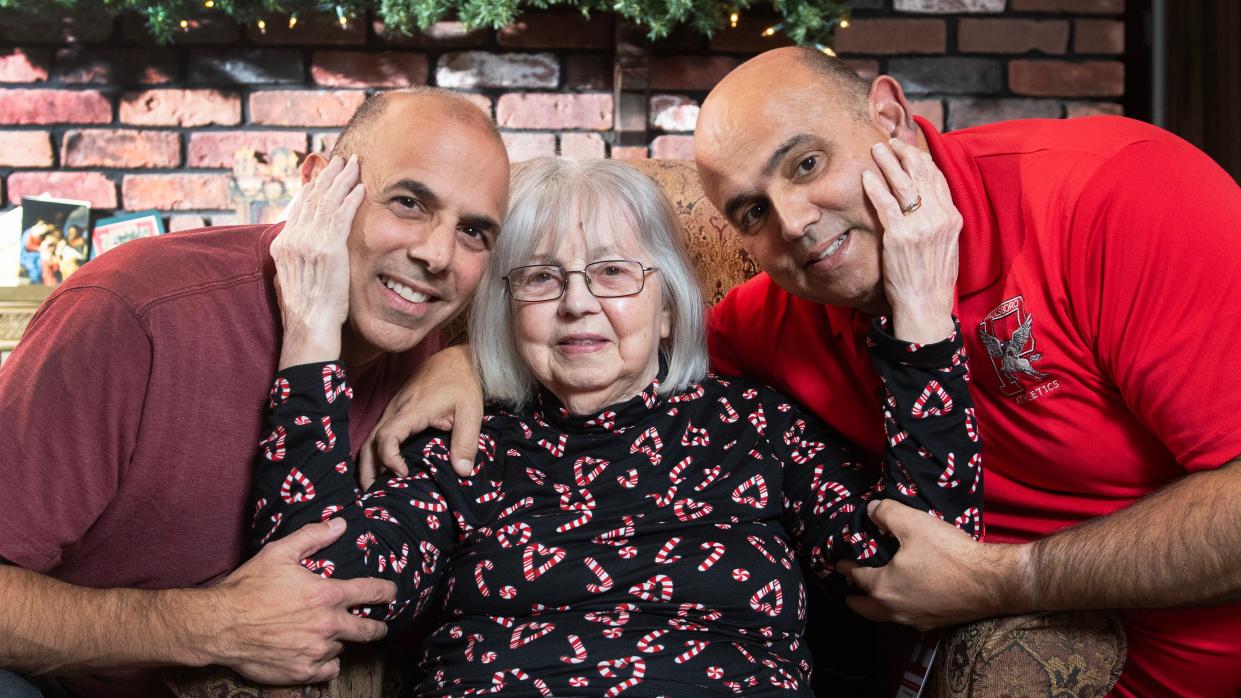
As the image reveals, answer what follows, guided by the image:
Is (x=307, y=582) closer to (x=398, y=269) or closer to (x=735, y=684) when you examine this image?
(x=398, y=269)

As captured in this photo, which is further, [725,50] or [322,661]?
[725,50]

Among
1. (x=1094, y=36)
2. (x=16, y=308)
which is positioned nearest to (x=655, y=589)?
(x=16, y=308)

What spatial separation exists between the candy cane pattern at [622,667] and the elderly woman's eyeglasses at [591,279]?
54 centimetres

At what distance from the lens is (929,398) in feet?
4.35

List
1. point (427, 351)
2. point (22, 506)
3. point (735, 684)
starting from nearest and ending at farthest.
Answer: point (22, 506) → point (735, 684) → point (427, 351)

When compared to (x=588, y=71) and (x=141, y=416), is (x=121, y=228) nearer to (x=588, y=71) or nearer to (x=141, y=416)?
(x=588, y=71)

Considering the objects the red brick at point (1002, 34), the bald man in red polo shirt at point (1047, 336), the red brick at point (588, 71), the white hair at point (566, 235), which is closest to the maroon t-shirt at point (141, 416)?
the bald man in red polo shirt at point (1047, 336)

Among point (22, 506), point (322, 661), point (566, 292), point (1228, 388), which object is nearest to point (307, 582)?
point (322, 661)

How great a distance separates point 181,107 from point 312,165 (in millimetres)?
1725

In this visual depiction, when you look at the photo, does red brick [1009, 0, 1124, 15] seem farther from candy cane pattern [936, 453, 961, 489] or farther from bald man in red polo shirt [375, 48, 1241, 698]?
candy cane pattern [936, 453, 961, 489]

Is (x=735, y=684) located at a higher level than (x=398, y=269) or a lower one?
lower

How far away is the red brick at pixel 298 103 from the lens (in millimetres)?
2947

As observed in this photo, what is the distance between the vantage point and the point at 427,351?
1724 mm

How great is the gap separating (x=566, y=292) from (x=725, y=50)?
5.44 feet
